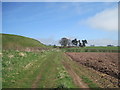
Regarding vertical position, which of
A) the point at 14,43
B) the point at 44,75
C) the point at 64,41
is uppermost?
the point at 64,41

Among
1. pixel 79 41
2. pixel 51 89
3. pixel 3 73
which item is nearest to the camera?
pixel 51 89

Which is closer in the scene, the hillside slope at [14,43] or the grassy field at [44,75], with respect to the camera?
the grassy field at [44,75]

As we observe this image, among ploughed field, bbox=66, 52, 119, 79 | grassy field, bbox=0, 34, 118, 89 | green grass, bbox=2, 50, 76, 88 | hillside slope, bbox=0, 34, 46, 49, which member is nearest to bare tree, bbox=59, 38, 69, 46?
hillside slope, bbox=0, 34, 46, 49

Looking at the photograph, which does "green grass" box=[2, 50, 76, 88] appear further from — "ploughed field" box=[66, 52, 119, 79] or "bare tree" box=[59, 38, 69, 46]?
"bare tree" box=[59, 38, 69, 46]

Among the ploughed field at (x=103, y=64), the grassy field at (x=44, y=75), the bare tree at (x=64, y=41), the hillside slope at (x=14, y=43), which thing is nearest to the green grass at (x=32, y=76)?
the grassy field at (x=44, y=75)

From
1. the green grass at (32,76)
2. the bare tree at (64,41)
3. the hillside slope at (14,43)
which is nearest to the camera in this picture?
the green grass at (32,76)

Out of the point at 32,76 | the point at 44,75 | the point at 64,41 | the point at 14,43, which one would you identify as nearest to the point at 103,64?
the point at 44,75

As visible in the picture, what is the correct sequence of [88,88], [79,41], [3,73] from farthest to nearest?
[79,41] < [3,73] < [88,88]

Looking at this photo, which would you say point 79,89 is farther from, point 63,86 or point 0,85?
point 0,85

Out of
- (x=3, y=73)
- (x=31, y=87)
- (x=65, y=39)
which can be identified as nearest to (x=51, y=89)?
(x=31, y=87)

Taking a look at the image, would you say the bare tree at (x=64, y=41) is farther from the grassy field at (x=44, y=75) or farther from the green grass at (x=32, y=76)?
the green grass at (x=32, y=76)

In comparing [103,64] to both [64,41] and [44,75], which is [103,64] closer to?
[44,75]

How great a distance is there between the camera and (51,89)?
36.6 feet

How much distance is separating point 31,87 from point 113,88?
711cm
